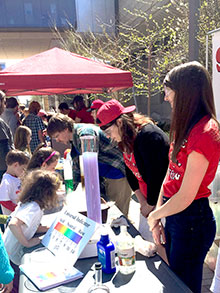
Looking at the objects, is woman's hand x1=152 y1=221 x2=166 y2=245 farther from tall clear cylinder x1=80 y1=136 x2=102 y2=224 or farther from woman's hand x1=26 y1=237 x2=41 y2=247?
woman's hand x1=26 y1=237 x2=41 y2=247

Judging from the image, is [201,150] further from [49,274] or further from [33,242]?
[33,242]

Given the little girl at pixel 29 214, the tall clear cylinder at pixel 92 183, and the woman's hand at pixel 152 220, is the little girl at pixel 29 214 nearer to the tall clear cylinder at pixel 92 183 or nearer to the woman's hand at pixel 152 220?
the tall clear cylinder at pixel 92 183

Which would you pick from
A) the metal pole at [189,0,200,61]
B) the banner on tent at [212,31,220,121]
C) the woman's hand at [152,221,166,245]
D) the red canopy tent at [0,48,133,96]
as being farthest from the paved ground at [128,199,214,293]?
the metal pole at [189,0,200,61]

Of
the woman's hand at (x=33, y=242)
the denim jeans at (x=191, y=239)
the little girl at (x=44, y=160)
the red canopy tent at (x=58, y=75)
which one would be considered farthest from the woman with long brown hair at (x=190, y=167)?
the red canopy tent at (x=58, y=75)

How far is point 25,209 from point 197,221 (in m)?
1.00

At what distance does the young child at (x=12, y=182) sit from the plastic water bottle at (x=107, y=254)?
160 centimetres

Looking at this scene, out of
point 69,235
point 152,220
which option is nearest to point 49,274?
point 69,235

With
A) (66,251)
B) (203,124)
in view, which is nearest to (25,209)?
(66,251)

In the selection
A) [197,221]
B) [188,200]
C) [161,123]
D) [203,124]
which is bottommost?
[161,123]

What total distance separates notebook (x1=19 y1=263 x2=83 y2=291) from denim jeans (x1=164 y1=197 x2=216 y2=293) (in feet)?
1.63

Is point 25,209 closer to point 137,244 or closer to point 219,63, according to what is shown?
point 137,244

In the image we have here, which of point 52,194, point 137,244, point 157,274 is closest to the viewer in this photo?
point 157,274

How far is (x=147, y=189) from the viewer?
6.26ft

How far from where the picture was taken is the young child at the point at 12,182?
2635 mm
